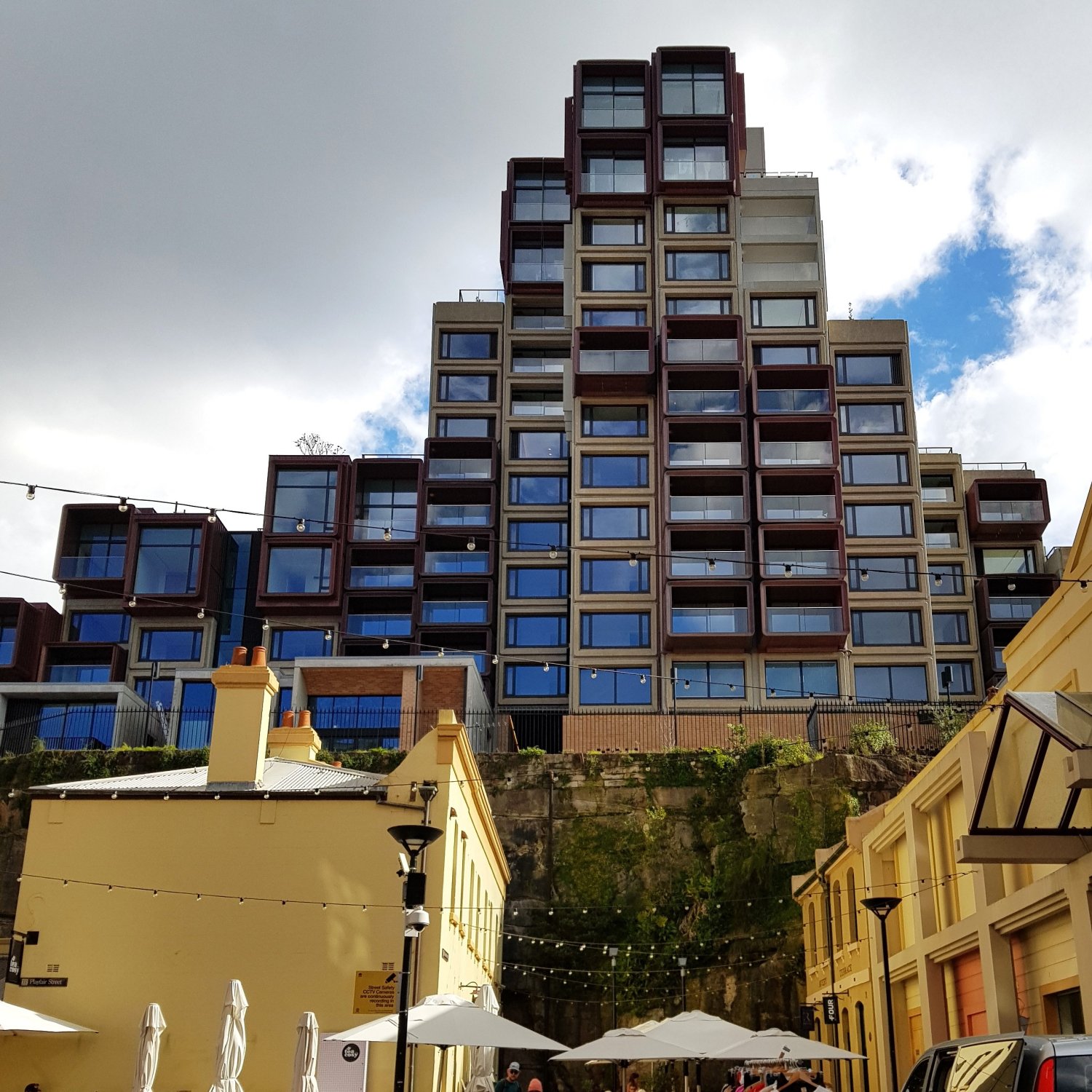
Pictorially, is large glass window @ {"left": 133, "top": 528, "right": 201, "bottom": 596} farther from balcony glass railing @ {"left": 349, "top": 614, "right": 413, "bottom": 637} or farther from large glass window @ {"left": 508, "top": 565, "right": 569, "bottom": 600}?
large glass window @ {"left": 508, "top": 565, "right": 569, "bottom": 600}

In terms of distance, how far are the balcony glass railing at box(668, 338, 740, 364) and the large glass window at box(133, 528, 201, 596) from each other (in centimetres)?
2104

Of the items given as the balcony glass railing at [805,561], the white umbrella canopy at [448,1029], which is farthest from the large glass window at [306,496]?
the white umbrella canopy at [448,1029]

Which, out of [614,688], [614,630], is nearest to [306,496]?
[614,630]

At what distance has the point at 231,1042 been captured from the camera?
16172mm

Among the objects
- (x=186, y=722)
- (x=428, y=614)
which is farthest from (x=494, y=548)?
(x=186, y=722)

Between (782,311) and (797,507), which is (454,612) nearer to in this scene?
(797,507)

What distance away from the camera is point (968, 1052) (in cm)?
970

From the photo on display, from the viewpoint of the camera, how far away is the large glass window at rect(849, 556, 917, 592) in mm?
48688

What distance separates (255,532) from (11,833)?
24067mm

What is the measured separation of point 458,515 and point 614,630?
8780 mm

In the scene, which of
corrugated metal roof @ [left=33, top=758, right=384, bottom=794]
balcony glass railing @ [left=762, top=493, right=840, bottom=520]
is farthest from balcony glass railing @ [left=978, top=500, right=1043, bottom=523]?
corrugated metal roof @ [left=33, top=758, right=384, bottom=794]

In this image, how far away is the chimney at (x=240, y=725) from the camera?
68.0 ft

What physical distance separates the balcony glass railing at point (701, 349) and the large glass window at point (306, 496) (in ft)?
48.5

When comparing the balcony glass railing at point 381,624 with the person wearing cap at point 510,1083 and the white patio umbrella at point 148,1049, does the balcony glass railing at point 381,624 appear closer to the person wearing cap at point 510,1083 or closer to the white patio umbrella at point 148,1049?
the person wearing cap at point 510,1083
